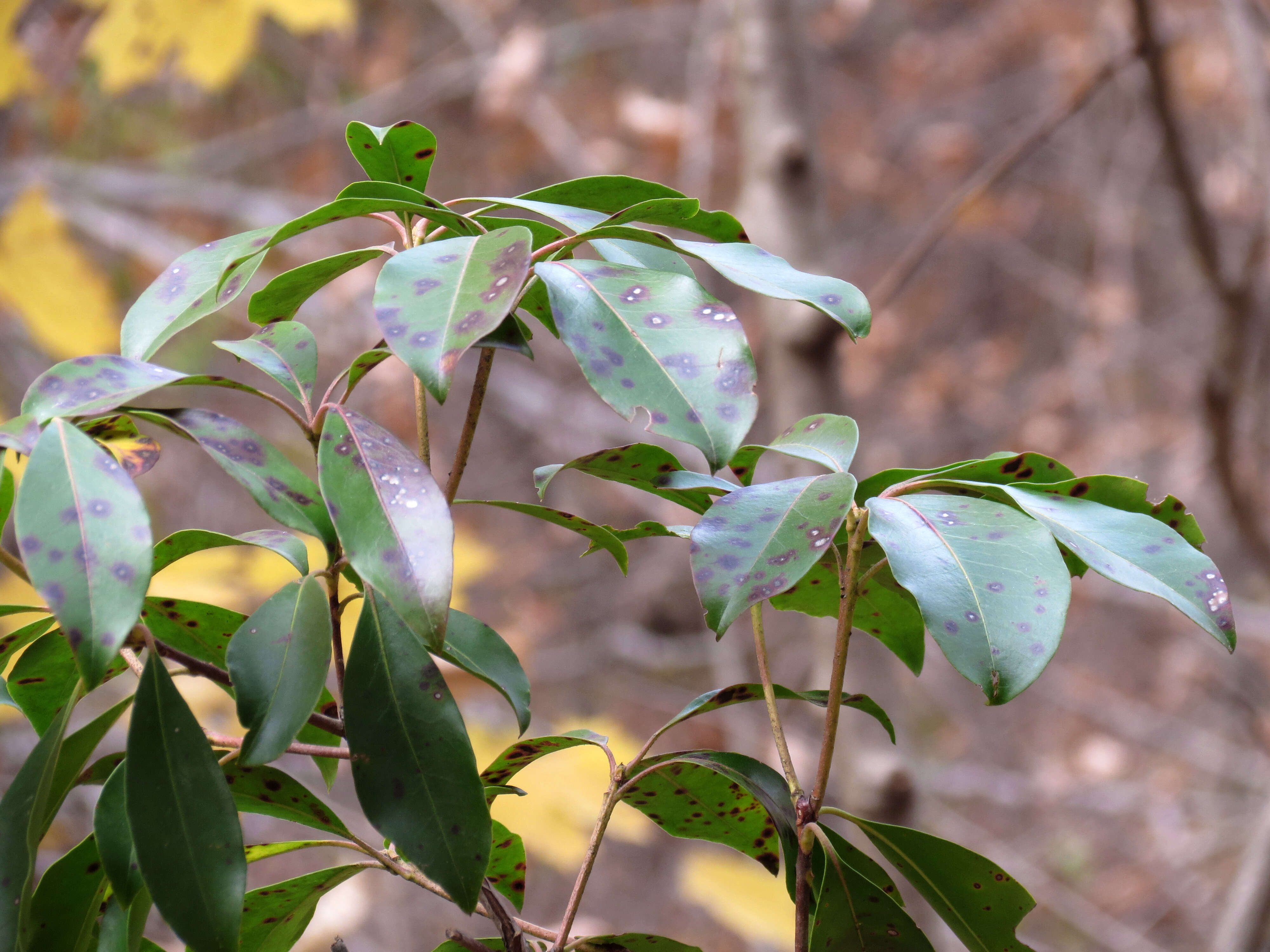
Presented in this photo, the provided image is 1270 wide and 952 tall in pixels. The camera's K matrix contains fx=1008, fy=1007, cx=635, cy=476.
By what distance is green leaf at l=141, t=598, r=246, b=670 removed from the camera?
1.31 feet

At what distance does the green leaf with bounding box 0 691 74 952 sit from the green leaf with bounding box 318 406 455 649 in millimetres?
122

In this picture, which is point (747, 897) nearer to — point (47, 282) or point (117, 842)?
point (117, 842)

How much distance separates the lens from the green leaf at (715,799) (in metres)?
0.38

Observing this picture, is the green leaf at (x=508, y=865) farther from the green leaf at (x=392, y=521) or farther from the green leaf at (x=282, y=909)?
the green leaf at (x=392, y=521)

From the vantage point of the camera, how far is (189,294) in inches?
14.5

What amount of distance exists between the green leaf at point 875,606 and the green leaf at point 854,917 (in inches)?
3.2

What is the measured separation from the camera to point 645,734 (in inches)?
114

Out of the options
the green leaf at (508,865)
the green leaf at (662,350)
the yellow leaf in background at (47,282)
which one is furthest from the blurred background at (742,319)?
the green leaf at (662,350)

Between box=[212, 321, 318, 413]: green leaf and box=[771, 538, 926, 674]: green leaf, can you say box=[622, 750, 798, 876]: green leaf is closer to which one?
box=[771, 538, 926, 674]: green leaf

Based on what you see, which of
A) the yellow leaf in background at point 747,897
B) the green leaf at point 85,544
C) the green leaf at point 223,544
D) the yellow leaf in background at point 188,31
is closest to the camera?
the green leaf at point 85,544

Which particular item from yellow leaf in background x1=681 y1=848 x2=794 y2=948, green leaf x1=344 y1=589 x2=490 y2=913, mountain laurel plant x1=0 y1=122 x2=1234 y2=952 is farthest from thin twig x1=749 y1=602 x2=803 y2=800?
yellow leaf in background x1=681 y1=848 x2=794 y2=948

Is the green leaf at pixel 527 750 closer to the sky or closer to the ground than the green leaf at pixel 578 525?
closer to the ground

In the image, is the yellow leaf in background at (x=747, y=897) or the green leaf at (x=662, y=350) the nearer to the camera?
the green leaf at (x=662, y=350)

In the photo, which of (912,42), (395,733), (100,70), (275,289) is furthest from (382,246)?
(912,42)
